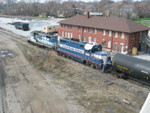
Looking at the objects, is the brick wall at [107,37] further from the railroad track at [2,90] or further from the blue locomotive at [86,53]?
the railroad track at [2,90]

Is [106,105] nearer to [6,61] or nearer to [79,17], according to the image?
[6,61]

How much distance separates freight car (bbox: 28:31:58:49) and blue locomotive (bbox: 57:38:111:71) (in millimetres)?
3450

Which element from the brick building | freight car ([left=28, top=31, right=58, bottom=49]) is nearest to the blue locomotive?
freight car ([left=28, top=31, right=58, bottom=49])

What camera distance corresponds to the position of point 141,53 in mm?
37938

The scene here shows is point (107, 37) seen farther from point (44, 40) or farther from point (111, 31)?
point (44, 40)

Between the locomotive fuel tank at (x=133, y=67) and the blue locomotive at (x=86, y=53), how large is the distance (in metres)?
2.81

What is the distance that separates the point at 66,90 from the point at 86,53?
391 inches

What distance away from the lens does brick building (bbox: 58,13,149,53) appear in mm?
37319

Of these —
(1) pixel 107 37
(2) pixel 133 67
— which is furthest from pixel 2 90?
(1) pixel 107 37

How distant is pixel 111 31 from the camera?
39250mm

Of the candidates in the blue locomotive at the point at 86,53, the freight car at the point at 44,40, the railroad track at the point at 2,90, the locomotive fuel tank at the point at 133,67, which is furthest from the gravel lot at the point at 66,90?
the freight car at the point at 44,40

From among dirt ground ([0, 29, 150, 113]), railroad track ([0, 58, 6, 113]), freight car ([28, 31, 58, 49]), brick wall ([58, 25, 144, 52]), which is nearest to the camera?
dirt ground ([0, 29, 150, 113])

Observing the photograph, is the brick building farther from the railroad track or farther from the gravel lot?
the railroad track

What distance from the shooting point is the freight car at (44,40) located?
128ft
